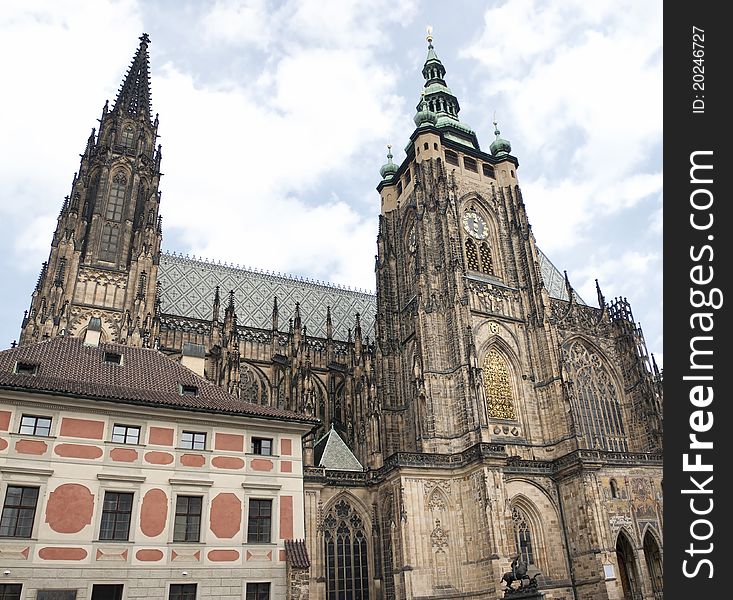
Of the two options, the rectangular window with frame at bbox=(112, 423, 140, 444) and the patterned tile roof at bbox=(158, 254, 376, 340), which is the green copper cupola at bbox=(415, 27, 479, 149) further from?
the rectangular window with frame at bbox=(112, 423, 140, 444)

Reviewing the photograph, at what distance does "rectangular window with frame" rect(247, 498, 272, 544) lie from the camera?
18922 millimetres

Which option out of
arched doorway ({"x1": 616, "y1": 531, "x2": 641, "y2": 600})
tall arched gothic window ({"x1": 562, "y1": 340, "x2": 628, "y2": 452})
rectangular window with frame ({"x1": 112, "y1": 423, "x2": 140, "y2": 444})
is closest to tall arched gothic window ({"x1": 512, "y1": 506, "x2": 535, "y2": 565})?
arched doorway ({"x1": 616, "y1": 531, "x2": 641, "y2": 600})

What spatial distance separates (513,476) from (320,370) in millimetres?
15638

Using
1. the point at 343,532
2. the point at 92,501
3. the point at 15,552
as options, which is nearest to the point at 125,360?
the point at 92,501

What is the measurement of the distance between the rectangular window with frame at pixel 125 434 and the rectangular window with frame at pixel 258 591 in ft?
19.0

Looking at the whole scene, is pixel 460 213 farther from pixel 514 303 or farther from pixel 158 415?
pixel 158 415

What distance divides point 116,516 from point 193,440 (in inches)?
124

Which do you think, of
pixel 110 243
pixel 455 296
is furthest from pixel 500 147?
pixel 110 243

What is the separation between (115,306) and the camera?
34531 millimetres

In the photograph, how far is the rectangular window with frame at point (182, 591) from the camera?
683 inches

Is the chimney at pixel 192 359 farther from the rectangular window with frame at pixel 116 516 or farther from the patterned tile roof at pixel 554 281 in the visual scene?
the patterned tile roof at pixel 554 281

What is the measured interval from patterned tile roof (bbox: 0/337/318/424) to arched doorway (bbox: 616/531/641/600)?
18532 millimetres

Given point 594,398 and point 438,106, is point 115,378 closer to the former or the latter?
point 594,398

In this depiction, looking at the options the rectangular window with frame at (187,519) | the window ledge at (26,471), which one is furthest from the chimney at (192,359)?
the window ledge at (26,471)
